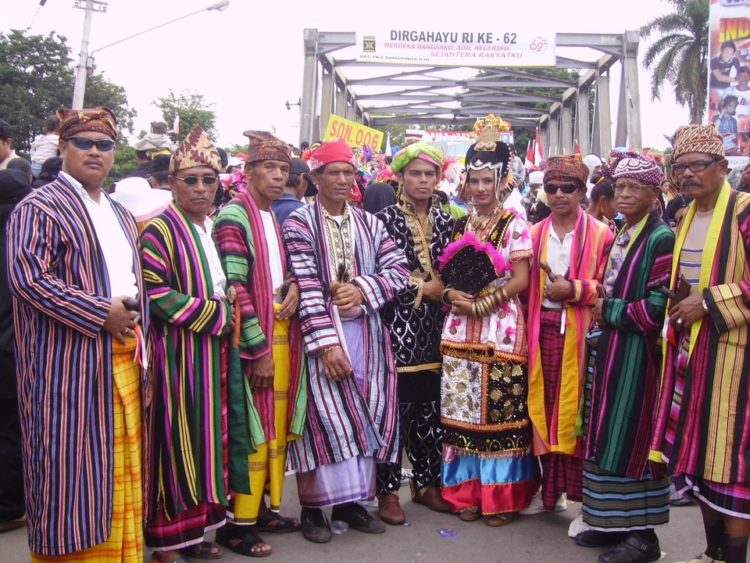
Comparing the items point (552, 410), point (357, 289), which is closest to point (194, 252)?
point (357, 289)

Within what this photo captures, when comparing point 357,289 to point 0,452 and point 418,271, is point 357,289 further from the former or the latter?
point 0,452

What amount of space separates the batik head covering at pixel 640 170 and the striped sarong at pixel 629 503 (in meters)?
1.47

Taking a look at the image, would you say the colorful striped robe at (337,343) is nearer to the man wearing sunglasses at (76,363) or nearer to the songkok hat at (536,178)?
the man wearing sunglasses at (76,363)

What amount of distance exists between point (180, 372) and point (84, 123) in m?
1.15

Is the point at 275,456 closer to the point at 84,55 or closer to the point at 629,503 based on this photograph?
the point at 629,503

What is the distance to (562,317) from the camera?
13.6ft

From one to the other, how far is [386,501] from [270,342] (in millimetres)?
1219

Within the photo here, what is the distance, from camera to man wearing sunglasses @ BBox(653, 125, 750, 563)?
3.29 m

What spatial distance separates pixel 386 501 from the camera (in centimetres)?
438

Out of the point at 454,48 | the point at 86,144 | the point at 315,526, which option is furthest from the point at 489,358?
the point at 454,48

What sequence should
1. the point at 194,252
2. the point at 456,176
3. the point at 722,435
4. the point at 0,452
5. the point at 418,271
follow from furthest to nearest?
1. the point at 456,176
2. the point at 418,271
3. the point at 0,452
4. the point at 194,252
5. the point at 722,435

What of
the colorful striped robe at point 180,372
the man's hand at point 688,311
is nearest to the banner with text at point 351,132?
the colorful striped robe at point 180,372

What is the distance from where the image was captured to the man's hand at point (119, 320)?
307 centimetres

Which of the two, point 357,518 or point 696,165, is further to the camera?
point 357,518
